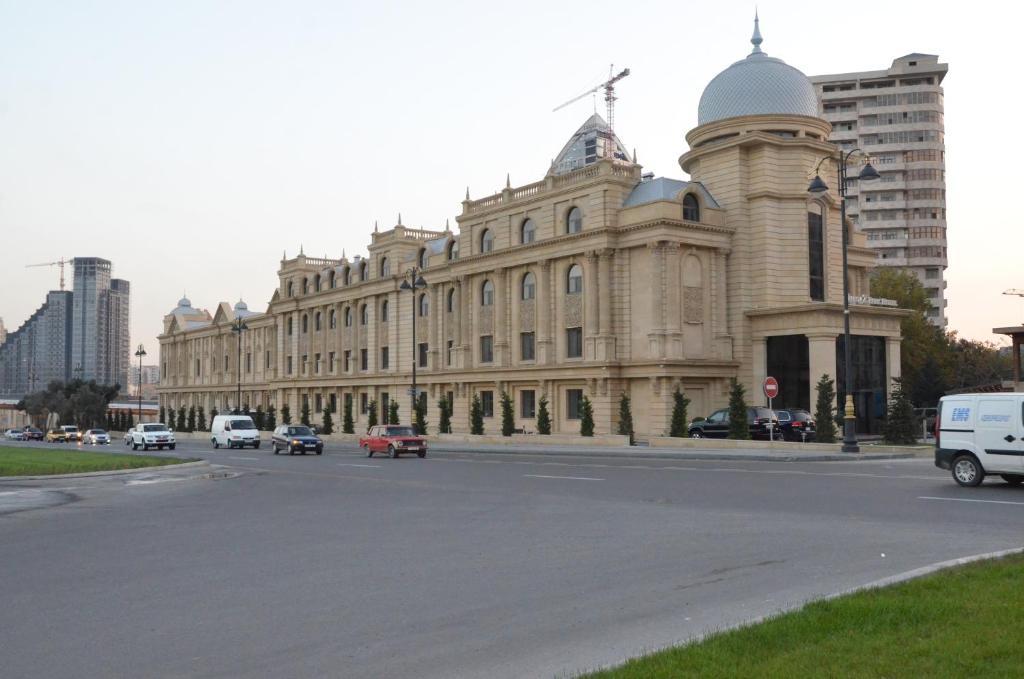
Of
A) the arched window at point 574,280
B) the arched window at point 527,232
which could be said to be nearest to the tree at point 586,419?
the arched window at point 574,280

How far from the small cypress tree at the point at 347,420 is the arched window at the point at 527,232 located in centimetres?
2320

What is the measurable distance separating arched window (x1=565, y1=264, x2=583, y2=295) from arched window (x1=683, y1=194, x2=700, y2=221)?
22.1ft

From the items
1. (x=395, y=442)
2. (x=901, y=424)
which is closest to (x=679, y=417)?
(x=901, y=424)

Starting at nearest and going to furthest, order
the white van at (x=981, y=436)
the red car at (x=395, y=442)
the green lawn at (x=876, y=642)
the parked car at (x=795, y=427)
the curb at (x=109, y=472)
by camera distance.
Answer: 1. the green lawn at (x=876, y=642)
2. the white van at (x=981, y=436)
3. the curb at (x=109, y=472)
4. the red car at (x=395, y=442)
5. the parked car at (x=795, y=427)

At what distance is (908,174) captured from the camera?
10875 centimetres

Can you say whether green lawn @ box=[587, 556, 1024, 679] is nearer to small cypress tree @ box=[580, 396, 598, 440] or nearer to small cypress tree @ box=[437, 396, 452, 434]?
small cypress tree @ box=[580, 396, 598, 440]

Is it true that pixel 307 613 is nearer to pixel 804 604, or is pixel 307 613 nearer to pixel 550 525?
pixel 804 604

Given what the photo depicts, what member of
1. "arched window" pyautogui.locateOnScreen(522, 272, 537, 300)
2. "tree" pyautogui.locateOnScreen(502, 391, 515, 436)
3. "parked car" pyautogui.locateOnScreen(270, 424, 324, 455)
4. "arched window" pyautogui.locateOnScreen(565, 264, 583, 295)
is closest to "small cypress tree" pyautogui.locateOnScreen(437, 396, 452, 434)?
"tree" pyautogui.locateOnScreen(502, 391, 515, 436)

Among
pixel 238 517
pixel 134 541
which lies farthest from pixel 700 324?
pixel 134 541

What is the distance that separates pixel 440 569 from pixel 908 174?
111 meters

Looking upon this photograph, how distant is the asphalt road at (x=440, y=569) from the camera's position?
7.20m

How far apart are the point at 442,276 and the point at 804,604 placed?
58246mm

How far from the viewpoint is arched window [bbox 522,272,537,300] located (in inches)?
2255

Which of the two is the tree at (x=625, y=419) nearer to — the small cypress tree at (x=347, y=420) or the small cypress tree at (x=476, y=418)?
the small cypress tree at (x=476, y=418)
